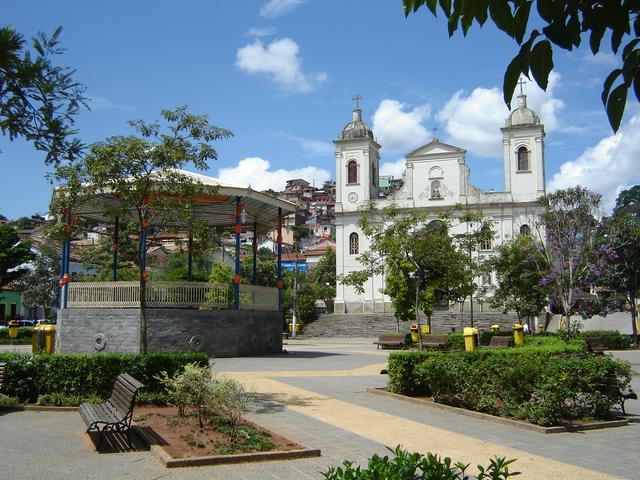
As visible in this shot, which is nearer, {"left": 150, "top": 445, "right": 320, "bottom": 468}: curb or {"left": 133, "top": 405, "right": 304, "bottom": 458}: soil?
{"left": 150, "top": 445, "right": 320, "bottom": 468}: curb

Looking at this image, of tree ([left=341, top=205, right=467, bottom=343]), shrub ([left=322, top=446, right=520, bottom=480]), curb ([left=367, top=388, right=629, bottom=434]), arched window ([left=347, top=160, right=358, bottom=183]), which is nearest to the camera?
shrub ([left=322, top=446, right=520, bottom=480])

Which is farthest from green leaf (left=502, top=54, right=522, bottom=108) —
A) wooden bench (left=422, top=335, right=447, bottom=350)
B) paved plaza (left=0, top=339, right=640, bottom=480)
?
wooden bench (left=422, top=335, right=447, bottom=350)

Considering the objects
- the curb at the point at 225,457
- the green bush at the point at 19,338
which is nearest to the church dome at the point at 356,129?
the green bush at the point at 19,338

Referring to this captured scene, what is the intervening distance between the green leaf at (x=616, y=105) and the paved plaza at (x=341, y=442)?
5557 mm

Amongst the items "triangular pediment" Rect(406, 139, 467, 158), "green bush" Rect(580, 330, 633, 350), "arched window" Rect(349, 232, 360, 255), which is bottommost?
"green bush" Rect(580, 330, 633, 350)

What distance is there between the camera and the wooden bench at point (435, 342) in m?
→ 26.5

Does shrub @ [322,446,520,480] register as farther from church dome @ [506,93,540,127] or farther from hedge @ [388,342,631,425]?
church dome @ [506,93,540,127]

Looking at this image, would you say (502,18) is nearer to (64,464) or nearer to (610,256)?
(64,464)

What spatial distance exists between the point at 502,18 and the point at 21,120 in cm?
415

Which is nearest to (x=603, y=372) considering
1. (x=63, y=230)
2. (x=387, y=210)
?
(x=387, y=210)

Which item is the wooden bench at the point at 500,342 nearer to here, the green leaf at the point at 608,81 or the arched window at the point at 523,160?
the green leaf at the point at 608,81

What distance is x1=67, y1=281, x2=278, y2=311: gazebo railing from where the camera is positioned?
21.8 metres

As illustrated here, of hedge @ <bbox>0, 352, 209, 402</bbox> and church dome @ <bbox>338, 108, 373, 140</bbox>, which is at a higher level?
church dome @ <bbox>338, 108, 373, 140</bbox>

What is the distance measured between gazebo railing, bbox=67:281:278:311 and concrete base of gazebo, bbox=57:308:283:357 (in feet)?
0.85
